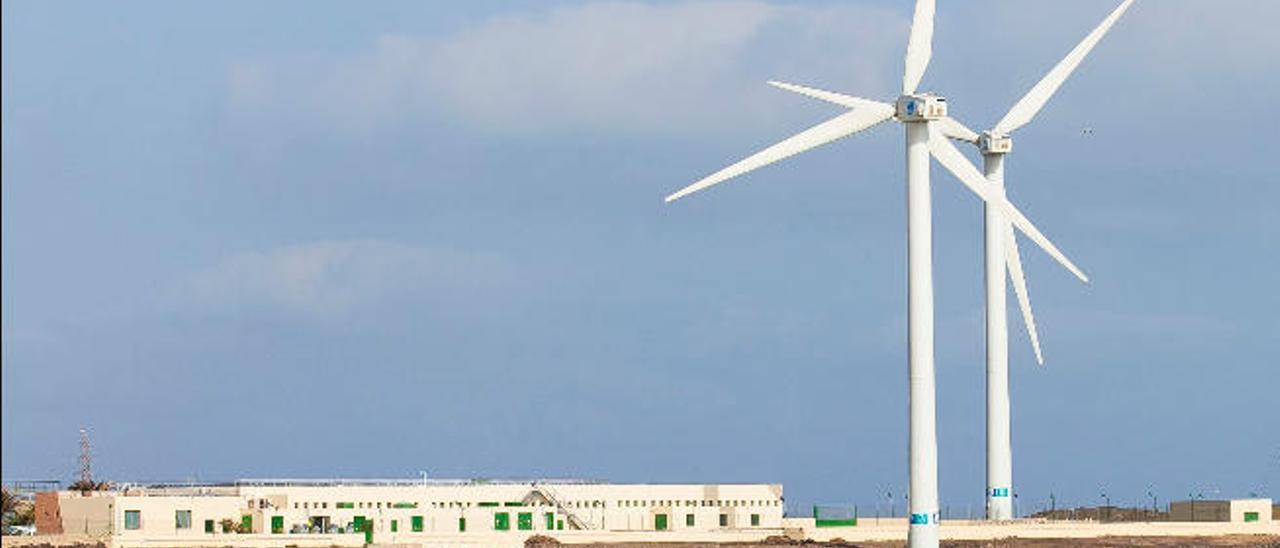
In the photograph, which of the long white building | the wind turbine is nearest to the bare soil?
the long white building

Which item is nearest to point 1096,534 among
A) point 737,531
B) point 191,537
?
point 737,531

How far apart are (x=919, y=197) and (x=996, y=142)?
59448 millimetres

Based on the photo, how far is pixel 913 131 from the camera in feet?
381

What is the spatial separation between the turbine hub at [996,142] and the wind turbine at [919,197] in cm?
5465

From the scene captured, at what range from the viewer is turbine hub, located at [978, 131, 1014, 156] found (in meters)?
173

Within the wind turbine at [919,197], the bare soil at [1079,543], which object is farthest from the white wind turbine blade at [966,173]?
the bare soil at [1079,543]

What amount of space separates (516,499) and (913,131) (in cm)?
5770

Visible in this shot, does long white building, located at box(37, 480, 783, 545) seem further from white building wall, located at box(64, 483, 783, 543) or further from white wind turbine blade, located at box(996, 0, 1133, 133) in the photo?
white wind turbine blade, located at box(996, 0, 1133, 133)

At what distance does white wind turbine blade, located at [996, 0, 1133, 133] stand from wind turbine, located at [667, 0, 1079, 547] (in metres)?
37.0

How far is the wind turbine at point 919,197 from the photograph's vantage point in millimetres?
111938

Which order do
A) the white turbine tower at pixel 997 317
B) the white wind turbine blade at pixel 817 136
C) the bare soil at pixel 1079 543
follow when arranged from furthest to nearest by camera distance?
1. the white turbine tower at pixel 997 317
2. the bare soil at pixel 1079 543
3. the white wind turbine blade at pixel 817 136

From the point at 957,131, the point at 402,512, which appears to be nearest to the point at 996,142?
the point at 957,131

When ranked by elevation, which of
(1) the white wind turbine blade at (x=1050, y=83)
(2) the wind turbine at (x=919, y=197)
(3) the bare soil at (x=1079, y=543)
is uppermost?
(1) the white wind turbine blade at (x=1050, y=83)

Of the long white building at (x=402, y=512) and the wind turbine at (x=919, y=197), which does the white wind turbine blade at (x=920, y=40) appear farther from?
the long white building at (x=402, y=512)
